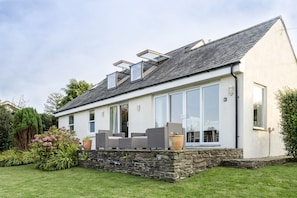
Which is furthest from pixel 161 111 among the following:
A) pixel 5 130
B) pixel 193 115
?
pixel 5 130

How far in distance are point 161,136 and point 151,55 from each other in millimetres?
8331

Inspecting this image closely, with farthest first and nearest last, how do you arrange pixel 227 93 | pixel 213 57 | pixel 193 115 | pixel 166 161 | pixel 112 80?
pixel 112 80
pixel 213 57
pixel 193 115
pixel 227 93
pixel 166 161

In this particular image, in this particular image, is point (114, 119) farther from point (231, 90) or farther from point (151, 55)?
point (231, 90)

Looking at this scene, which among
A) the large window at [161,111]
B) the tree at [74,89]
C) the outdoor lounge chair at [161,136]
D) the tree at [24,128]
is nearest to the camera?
the outdoor lounge chair at [161,136]

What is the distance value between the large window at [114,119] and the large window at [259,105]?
8.32 metres

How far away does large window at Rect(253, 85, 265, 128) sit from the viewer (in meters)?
10.5

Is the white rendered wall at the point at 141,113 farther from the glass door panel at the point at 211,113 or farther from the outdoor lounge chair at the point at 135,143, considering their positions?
the glass door panel at the point at 211,113

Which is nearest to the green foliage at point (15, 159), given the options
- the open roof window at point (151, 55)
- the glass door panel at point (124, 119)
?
the glass door panel at point (124, 119)

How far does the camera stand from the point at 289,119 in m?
9.61

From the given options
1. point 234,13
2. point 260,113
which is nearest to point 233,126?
point 260,113

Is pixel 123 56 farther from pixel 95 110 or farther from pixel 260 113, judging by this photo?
pixel 260 113

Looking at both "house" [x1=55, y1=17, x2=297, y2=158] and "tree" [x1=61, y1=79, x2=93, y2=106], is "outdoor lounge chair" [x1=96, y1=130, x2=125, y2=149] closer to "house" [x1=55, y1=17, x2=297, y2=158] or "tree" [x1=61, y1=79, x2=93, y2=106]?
"house" [x1=55, y1=17, x2=297, y2=158]

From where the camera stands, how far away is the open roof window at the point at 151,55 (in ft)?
52.1

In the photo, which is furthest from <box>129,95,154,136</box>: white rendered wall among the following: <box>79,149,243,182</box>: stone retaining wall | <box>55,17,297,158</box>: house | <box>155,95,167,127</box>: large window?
<box>79,149,243,182</box>: stone retaining wall
